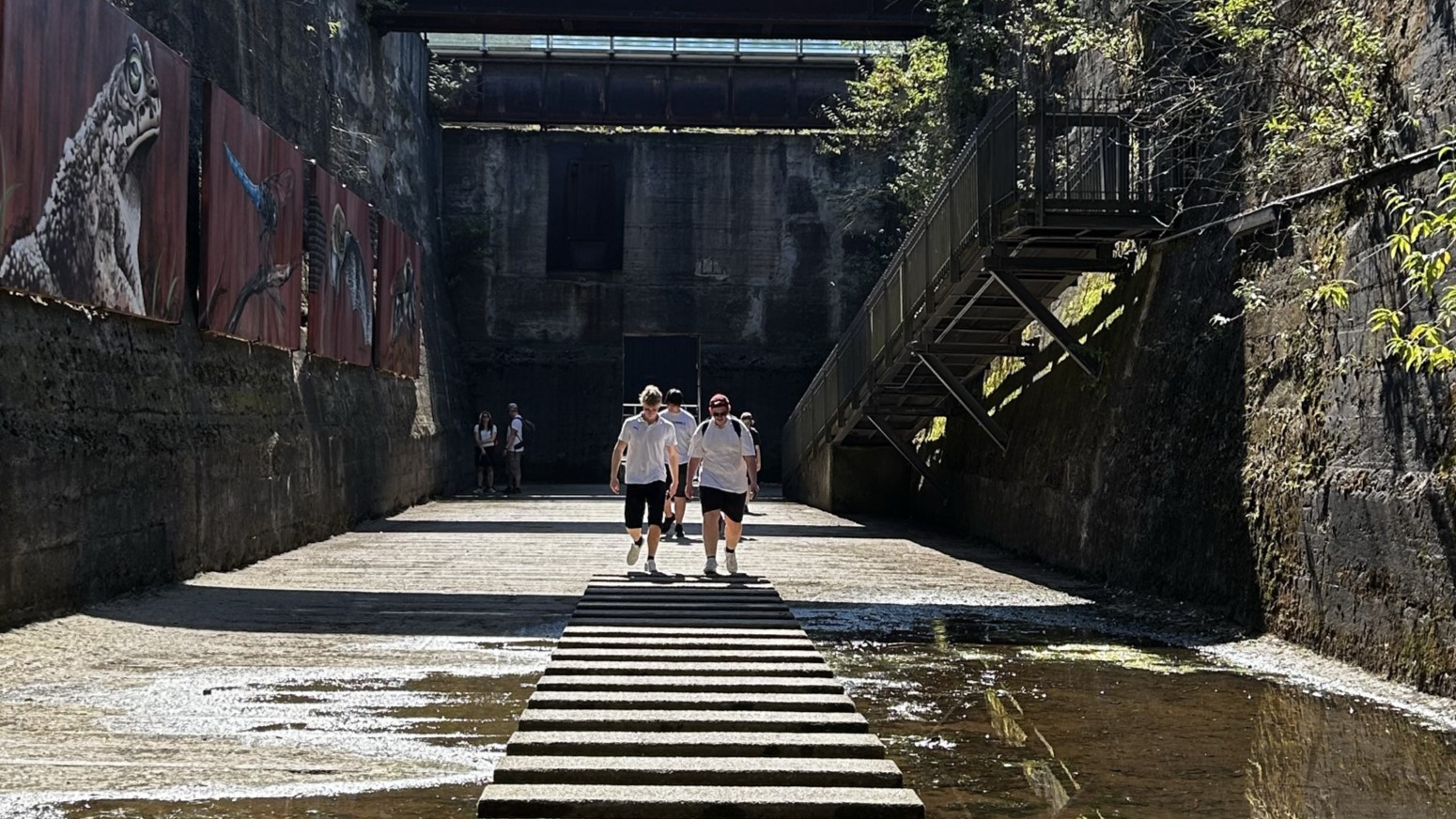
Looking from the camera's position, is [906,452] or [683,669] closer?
[683,669]

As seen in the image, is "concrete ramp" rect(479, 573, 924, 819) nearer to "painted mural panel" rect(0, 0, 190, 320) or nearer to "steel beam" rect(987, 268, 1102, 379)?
"painted mural panel" rect(0, 0, 190, 320)

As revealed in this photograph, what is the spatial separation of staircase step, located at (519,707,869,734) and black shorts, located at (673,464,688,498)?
28.6ft

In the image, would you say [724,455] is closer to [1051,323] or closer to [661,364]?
[1051,323]

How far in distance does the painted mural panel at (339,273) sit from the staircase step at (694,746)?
1202cm

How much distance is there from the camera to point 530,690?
23.7 feet

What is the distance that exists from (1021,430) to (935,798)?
11.2 meters

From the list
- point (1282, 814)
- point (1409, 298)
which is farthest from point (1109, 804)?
point (1409, 298)

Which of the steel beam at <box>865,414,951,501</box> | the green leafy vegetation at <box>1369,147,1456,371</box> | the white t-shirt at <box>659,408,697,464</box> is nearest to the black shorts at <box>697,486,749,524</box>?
the white t-shirt at <box>659,408,697,464</box>

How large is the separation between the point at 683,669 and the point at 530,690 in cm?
71

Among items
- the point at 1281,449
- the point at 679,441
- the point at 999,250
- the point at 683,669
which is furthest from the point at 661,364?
the point at 683,669

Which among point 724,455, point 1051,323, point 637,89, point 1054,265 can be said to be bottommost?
point 724,455

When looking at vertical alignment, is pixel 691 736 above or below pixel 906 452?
below

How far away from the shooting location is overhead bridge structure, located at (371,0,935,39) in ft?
74.8

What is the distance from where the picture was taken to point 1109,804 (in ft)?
16.6
